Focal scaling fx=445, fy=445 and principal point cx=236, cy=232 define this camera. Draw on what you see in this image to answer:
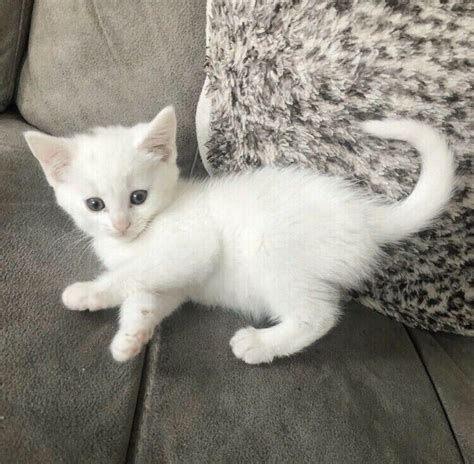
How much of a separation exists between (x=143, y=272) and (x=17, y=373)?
0.30m

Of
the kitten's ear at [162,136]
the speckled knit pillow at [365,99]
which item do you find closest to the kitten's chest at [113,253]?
the kitten's ear at [162,136]

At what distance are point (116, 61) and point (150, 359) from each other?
785 millimetres

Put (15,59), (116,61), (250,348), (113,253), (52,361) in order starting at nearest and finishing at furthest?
(52,361)
(250,348)
(113,253)
(116,61)
(15,59)

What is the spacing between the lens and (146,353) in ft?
3.02

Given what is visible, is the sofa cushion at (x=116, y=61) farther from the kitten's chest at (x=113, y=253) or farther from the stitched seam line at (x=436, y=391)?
the stitched seam line at (x=436, y=391)

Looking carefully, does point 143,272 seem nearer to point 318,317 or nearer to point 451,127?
point 318,317

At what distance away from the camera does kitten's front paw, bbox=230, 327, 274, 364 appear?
3.00 feet

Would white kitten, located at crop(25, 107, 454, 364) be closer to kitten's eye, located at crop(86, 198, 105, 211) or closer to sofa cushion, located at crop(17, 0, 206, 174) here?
kitten's eye, located at crop(86, 198, 105, 211)

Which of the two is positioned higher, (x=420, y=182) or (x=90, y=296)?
(x=420, y=182)

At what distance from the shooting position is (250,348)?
923 millimetres

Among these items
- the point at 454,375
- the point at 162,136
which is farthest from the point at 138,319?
the point at 454,375

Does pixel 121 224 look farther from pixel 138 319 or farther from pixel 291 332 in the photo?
pixel 291 332

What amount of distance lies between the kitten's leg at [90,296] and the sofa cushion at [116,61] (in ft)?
1.66

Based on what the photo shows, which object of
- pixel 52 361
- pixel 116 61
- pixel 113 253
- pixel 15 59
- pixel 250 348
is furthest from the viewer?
pixel 15 59
